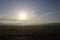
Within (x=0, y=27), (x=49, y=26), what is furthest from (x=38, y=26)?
(x=0, y=27)

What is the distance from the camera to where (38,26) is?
20.2 meters

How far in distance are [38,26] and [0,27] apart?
266 inches

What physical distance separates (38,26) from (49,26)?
81.7 inches

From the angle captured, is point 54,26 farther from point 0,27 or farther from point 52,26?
point 0,27

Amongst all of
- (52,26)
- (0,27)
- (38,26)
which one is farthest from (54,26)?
(0,27)

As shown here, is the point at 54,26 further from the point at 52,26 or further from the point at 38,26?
the point at 38,26

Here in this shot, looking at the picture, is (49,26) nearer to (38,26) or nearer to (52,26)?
(52,26)

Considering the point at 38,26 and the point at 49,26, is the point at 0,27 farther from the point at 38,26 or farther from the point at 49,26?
the point at 49,26

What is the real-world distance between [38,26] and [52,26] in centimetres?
245

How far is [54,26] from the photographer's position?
2062cm

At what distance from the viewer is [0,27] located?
813 inches

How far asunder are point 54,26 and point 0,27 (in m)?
9.62

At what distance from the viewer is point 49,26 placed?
20.7 meters

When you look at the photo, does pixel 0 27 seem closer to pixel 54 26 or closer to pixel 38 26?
pixel 38 26
